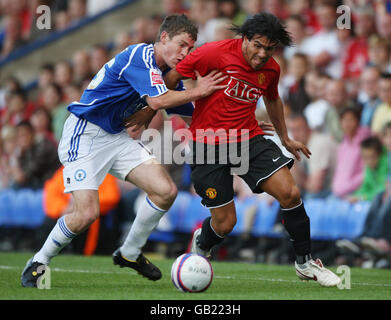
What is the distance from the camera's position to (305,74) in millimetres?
11516

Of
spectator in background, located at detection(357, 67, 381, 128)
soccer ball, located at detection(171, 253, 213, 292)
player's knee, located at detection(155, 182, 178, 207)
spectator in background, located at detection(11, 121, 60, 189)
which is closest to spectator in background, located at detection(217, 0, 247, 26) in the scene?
spectator in background, located at detection(357, 67, 381, 128)

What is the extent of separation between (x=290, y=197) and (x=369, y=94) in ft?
15.0

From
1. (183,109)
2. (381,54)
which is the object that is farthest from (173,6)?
(183,109)

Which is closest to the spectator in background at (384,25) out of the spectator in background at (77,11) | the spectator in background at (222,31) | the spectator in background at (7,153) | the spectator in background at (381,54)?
the spectator in background at (381,54)

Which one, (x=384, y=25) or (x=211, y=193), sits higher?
(x=384, y=25)

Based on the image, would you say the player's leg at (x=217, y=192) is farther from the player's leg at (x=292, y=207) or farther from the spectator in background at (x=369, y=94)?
the spectator in background at (x=369, y=94)

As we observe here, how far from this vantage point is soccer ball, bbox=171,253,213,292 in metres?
5.88

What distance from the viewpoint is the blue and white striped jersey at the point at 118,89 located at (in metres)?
6.47

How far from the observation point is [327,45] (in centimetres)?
1164

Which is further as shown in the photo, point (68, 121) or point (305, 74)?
point (305, 74)

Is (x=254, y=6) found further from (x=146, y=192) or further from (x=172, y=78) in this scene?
(x=146, y=192)
